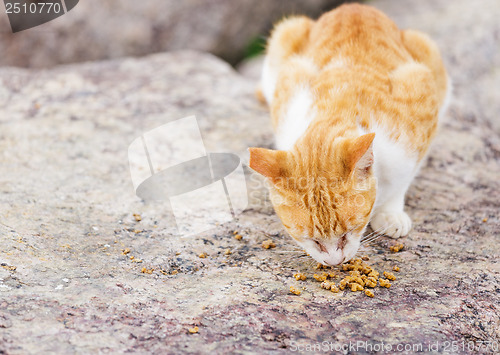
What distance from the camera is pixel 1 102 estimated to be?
395 cm

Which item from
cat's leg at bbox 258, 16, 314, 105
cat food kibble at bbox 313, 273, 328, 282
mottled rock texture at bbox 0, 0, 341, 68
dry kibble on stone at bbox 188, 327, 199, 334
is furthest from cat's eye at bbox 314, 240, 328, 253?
mottled rock texture at bbox 0, 0, 341, 68

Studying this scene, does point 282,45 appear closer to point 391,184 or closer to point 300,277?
point 391,184

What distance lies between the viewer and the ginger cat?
228 centimetres

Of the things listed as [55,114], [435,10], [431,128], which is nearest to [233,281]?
[431,128]

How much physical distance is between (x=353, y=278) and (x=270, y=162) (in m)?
0.63

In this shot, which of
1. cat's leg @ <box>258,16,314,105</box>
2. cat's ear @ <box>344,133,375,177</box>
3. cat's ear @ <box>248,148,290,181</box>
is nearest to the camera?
cat's ear @ <box>344,133,375,177</box>

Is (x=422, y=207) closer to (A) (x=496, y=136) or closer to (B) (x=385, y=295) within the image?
(B) (x=385, y=295)

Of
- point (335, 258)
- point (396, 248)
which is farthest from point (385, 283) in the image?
point (396, 248)

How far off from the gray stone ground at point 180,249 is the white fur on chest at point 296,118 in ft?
1.49

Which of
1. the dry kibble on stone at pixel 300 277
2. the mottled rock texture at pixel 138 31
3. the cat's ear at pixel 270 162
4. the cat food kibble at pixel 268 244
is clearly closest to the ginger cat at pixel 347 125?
the cat's ear at pixel 270 162

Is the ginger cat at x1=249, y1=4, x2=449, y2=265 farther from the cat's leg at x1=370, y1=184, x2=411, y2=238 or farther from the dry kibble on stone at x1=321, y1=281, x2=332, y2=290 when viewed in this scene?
the dry kibble on stone at x1=321, y1=281, x2=332, y2=290

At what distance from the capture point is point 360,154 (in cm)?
214

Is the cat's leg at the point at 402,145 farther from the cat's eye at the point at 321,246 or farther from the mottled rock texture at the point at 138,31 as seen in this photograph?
the mottled rock texture at the point at 138,31

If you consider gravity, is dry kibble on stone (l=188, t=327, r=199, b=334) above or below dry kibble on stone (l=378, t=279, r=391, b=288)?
above
